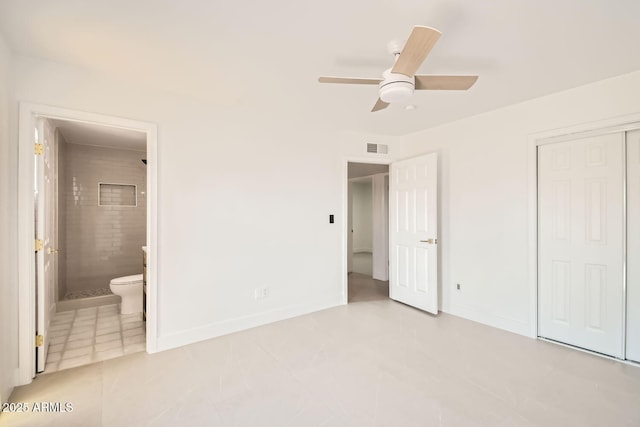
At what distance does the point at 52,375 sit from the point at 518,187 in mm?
4457

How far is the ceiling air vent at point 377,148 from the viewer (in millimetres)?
4180

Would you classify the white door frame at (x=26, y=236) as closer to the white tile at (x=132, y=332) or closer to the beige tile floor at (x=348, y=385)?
the beige tile floor at (x=348, y=385)

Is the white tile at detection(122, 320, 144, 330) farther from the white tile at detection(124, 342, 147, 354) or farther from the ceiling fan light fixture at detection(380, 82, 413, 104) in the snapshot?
the ceiling fan light fixture at detection(380, 82, 413, 104)

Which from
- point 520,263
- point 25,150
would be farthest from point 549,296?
point 25,150

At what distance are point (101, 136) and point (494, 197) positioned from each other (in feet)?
16.2

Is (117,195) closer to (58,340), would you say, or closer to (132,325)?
(132,325)

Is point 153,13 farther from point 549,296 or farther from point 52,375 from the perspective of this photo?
point 549,296

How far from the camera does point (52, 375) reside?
2305 mm

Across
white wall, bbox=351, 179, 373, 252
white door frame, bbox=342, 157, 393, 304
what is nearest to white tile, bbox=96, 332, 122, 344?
white door frame, bbox=342, 157, 393, 304

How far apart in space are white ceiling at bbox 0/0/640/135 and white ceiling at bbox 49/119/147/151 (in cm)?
142

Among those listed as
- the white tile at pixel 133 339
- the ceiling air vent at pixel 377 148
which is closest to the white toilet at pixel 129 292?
the white tile at pixel 133 339

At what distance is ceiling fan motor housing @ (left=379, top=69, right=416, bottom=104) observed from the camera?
6.25ft

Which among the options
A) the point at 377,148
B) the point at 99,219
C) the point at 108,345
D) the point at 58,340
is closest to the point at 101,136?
the point at 99,219

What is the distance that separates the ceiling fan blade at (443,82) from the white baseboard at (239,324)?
2726mm
